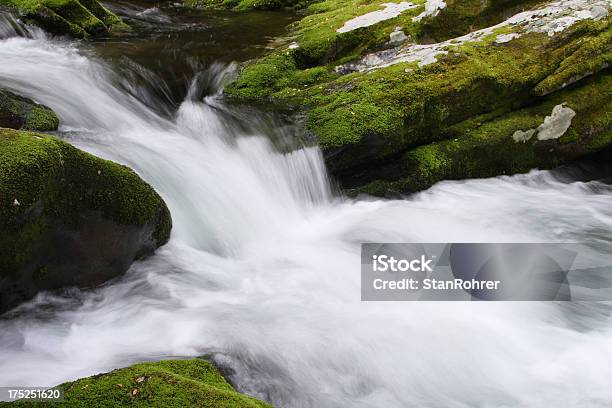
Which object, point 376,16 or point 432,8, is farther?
point 376,16

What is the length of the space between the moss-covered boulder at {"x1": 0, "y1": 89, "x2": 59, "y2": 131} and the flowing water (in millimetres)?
335

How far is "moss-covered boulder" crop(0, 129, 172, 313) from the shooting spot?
184 inches

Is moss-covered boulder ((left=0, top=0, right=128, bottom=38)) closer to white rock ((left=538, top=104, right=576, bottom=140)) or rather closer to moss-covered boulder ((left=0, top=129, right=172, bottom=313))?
moss-covered boulder ((left=0, top=129, right=172, bottom=313))

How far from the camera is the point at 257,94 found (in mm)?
9734

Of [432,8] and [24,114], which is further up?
[432,8]

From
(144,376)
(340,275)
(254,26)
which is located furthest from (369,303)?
(254,26)

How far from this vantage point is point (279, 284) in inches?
258

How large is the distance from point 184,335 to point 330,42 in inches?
300

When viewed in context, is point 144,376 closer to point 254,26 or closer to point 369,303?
point 369,303

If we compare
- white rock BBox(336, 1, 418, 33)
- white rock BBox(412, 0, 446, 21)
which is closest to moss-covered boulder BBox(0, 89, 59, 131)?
white rock BBox(336, 1, 418, 33)

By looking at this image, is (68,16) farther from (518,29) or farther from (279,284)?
(518,29)

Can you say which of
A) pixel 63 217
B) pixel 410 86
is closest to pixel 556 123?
pixel 410 86

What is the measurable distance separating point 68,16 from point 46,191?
30.8 ft

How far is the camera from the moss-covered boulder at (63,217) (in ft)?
15.3
